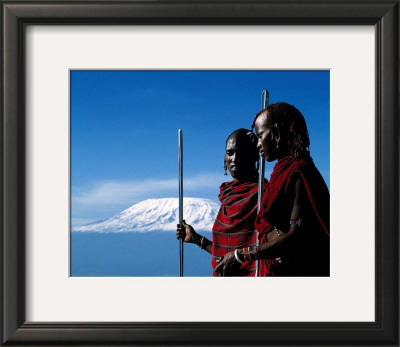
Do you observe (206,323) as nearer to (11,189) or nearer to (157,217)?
(157,217)

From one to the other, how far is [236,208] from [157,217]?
1.10 feet

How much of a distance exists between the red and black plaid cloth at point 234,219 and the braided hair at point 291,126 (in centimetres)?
23

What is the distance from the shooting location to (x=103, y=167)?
82.4 inches

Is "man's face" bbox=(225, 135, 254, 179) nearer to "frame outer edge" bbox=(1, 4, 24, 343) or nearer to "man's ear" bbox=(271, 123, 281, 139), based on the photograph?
"man's ear" bbox=(271, 123, 281, 139)

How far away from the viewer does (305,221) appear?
2.07m

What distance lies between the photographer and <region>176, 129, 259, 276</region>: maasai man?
2.14 m

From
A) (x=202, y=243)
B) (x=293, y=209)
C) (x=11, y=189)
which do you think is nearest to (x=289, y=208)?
(x=293, y=209)

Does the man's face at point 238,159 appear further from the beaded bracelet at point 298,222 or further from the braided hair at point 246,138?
the beaded bracelet at point 298,222

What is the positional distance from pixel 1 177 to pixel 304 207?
114cm

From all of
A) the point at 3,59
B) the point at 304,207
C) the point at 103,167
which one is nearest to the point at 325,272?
the point at 304,207

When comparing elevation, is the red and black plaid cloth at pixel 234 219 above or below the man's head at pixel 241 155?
below

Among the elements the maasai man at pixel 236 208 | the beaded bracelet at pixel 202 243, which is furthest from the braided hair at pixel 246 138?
the beaded bracelet at pixel 202 243

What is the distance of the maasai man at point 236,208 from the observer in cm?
214

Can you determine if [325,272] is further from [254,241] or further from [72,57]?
[72,57]
